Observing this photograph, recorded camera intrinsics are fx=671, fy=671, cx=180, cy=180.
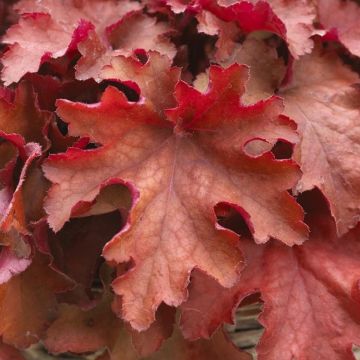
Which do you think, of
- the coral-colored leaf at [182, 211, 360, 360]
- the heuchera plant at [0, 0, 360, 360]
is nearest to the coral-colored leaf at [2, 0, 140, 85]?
the heuchera plant at [0, 0, 360, 360]

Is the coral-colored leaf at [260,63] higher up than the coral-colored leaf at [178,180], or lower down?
higher up

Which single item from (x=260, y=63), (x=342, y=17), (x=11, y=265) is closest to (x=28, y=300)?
(x=11, y=265)

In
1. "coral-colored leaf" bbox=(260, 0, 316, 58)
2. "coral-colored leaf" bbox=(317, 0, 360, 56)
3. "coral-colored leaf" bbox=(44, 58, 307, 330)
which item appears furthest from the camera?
"coral-colored leaf" bbox=(317, 0, 360, 56)

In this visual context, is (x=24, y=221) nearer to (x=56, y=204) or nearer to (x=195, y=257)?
(x=56, y=204)

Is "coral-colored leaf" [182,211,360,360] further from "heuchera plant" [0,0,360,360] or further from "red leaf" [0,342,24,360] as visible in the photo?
"red leaf" [0,342,24,360]

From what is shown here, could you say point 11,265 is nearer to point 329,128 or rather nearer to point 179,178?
point 179,178

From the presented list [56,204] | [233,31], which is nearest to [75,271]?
[56,204]

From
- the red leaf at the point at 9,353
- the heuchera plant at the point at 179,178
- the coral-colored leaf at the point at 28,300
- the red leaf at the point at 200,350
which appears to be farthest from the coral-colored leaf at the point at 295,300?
the red leaf at the point at 9,353

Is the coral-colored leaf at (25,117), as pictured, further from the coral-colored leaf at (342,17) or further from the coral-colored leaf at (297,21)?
the coral-colored leaf at (342,17)
